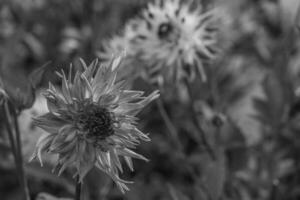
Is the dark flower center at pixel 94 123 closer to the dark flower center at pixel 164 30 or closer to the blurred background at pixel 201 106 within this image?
the blurred background at pixel 201 106

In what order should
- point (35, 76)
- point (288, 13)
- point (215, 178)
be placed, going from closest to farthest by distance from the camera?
point (35, 76) < point (215, 178) < point (288, 13)

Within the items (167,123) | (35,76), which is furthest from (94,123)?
(167,123)

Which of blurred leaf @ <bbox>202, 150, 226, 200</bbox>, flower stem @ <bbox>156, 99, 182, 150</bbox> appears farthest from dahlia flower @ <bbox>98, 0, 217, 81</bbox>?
blurred leaf @ <bbox>202, 150, 226, 200</bbox>

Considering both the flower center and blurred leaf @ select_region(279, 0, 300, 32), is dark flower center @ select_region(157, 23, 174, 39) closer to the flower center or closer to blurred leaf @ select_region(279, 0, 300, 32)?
the flower center

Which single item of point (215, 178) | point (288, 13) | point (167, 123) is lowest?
point (215, 178)

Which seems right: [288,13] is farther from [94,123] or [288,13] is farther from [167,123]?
[94,123]

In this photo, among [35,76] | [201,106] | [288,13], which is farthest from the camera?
[288,13]

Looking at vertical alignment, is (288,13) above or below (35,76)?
above

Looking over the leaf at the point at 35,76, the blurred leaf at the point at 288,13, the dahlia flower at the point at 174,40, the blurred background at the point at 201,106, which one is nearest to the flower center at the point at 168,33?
the dahlia flower at the point at 174,40
